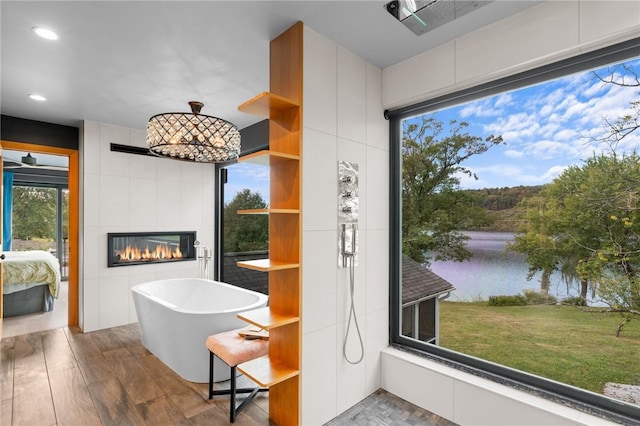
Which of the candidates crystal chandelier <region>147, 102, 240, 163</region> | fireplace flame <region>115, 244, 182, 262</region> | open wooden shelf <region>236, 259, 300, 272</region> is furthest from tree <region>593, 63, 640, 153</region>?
fireplace flame <region>115, 244, 182, 262</region>

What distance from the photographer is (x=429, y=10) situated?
179 centimetres

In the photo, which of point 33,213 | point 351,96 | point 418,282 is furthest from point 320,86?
point 33,213

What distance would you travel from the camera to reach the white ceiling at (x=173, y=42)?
1.83 m

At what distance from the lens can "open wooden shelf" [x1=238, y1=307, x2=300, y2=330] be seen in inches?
70.8

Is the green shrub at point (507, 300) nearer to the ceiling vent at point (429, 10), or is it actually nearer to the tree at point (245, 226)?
the ceiling vent at point (429, 10)

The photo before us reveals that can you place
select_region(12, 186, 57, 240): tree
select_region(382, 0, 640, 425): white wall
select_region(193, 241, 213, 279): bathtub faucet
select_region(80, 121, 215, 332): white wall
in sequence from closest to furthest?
1. select_region(382, 0, 640, 425): white wall
2. select_region(80, 121, 215, 332): white wall
3. select_region(193, 241, 213, 279): bathtub faucet
4. select_region(12, 186, 57, 240): tree

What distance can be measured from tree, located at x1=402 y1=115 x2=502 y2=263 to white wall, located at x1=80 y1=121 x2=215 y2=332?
3.36m

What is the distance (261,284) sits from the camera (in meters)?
4.15

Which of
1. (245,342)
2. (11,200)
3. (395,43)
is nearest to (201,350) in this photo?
(245,342)

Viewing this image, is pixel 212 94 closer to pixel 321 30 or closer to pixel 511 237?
pixel 321 30

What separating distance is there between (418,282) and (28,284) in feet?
18.1

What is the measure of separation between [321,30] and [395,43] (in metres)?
0.53

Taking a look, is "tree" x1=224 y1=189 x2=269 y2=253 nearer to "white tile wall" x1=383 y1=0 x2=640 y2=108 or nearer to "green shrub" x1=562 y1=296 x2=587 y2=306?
"white tile wall" x1=383 y1=0 x2=640 y2=108

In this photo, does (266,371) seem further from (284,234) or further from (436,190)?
(436,190)
